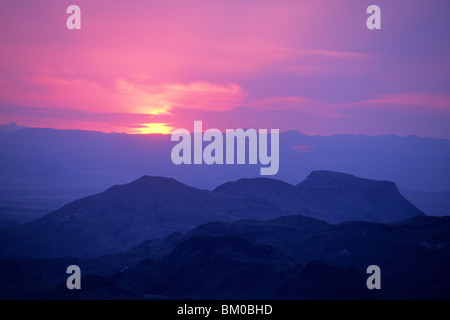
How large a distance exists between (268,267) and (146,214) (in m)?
79.5

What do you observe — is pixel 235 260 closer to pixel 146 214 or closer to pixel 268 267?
pixel 268 267

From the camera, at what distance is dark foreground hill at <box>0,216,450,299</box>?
2820 inches

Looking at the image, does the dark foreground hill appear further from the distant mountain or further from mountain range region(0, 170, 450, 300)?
the distant mountain

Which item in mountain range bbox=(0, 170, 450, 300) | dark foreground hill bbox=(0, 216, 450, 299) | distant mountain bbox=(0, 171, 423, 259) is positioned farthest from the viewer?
distant mountain bbox=(0, 171, 423, 259)

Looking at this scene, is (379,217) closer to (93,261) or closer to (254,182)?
(254,182)

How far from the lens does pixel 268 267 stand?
263 feet

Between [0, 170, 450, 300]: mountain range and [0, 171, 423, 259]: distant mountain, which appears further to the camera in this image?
[0, 171, 423, 259]: distant mountain

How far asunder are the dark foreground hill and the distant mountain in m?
29.8

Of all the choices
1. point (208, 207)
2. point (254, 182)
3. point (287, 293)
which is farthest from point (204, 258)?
point (254, 182)

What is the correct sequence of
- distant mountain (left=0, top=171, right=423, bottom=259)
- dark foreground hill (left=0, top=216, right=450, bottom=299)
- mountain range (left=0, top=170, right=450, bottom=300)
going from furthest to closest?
distant mountain (left=0, top=171, right=423, bottom=259) < mountain range (left=0, top=170, right=450, bottom=300) < dark foreground hill (left=0, top=216, right=450, bottom=299)

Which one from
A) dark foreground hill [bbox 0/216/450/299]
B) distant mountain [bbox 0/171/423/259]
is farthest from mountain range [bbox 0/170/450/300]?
distant mountain [bbox 0/171/423/259]

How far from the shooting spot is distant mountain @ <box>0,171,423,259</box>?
427ft

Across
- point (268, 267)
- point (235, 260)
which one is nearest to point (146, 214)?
point (235, 260)

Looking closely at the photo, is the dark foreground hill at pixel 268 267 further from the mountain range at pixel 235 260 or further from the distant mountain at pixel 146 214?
the distant mountain at pixel 146 214
